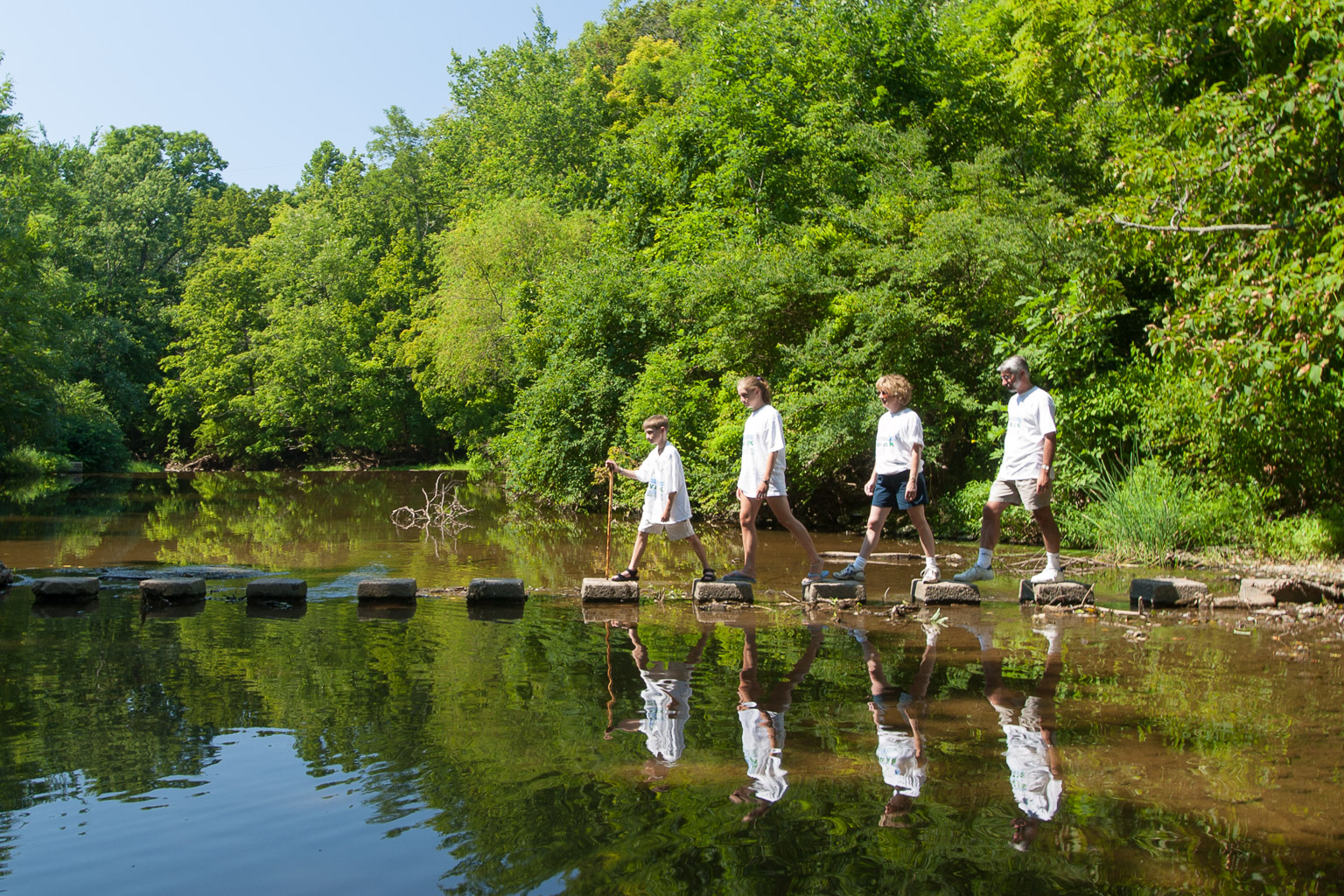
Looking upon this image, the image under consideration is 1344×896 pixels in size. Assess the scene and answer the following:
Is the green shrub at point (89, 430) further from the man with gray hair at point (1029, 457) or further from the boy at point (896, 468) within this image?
the man with gray hair at point (1029, 457)

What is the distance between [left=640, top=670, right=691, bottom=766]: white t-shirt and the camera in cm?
505

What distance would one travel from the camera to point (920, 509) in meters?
9.54

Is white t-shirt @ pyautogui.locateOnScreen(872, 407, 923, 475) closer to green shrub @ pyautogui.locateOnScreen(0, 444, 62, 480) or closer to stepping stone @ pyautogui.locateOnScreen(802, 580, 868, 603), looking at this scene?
stepping stone @ pyautogui.locateOnScreen(802, 580, 868, 603)

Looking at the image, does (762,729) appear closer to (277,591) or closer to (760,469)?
(760,469)

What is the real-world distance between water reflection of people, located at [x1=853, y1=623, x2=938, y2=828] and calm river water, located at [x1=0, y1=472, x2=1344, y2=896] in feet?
0.07

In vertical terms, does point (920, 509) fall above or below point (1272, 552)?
above

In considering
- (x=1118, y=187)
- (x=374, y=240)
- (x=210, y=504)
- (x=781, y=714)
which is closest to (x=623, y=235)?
(x=210, y=504)

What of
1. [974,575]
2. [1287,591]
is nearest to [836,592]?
[974,575]

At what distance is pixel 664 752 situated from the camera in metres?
4.99

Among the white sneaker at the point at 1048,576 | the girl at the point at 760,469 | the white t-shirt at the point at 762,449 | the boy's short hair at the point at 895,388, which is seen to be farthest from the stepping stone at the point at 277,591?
the white sneaker at the point at 1048,576

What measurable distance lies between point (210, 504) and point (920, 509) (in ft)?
70.8

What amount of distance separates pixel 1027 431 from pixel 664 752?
5.58m

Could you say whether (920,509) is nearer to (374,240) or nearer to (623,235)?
(623,235)

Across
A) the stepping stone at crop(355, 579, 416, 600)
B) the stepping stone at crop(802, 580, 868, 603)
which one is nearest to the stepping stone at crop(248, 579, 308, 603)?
the stepping stone at crop(355, 579, 416, 600)
